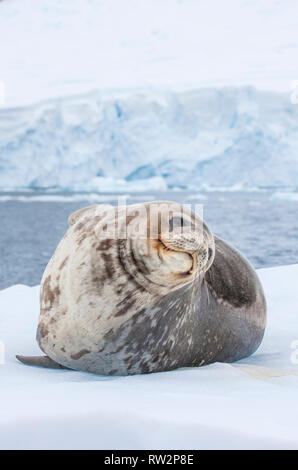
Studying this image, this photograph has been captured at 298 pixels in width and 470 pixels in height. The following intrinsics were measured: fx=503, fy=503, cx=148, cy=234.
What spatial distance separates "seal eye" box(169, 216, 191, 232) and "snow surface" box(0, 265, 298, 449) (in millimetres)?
441

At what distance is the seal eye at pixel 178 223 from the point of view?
1.35 metres

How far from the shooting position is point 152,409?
115 cm

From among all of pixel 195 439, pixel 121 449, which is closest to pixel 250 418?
pixel 195 439

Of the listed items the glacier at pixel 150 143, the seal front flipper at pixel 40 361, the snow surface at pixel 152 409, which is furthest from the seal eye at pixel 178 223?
the glacier at pixel 150 143

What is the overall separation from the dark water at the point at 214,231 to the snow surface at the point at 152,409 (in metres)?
7.38


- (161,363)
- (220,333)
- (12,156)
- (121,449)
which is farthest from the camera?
(12,156)

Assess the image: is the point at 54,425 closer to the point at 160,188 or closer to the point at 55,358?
the point at 55,358

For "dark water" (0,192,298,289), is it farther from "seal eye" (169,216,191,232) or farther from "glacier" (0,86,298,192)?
"seal eye" (169,216,191,232)

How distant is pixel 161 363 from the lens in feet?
5.66

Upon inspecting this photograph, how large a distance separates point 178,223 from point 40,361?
83 centimetres

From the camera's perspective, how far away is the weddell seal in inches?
55.1

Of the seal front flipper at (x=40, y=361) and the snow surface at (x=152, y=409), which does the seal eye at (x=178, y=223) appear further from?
the seal front flipper at (x=40, y=361)

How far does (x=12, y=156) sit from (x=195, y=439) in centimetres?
2306

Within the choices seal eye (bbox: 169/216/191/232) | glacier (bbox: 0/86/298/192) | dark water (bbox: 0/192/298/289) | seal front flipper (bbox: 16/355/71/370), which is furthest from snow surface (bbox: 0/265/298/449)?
glacier (bbox: 0/86/298/192)
